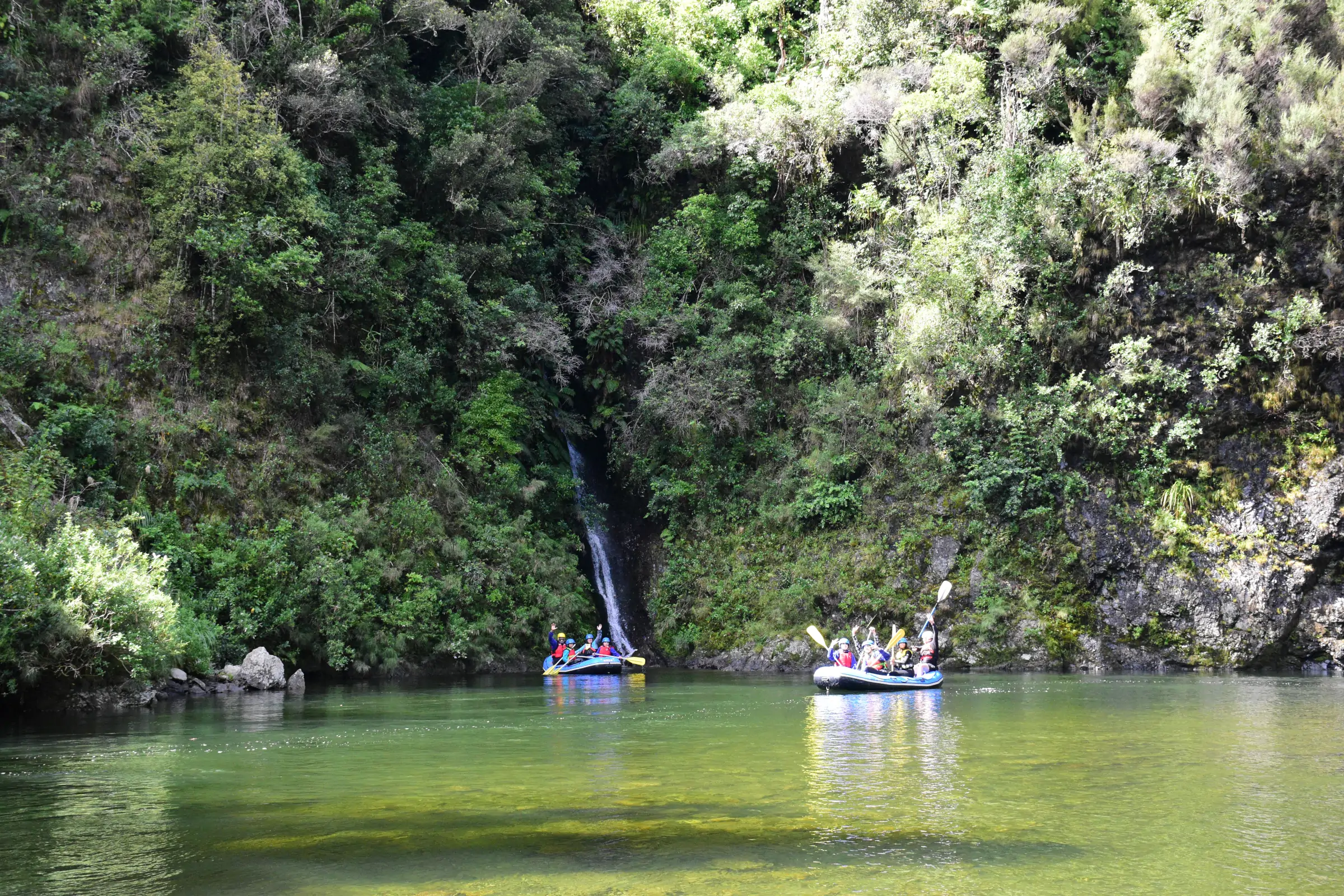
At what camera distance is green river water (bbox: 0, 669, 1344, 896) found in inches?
240

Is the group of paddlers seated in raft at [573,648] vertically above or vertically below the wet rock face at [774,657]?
above

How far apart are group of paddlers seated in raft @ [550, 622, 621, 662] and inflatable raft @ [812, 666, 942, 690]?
659cm

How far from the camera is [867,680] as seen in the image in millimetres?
18672

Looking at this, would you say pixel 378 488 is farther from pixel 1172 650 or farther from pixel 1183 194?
pixel 1183 194

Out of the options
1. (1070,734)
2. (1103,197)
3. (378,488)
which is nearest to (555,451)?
(378,488)

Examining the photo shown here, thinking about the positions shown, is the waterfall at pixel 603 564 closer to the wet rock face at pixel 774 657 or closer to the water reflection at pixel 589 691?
the wet rock face at pixel 774 657

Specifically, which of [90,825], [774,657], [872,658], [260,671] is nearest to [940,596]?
[872,658]

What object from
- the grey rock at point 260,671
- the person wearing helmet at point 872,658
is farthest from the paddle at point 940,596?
the grey rock at point 260,671

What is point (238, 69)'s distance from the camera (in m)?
22.6

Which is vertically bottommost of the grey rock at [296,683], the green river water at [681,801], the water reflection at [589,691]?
the water reflection at [589,691]

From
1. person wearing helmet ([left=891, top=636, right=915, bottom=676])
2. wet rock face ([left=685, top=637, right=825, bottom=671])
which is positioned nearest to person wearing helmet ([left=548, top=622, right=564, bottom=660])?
wet rock face ([left=685, top=637, right=825, bottom=671])

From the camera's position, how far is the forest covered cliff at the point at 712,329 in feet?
70.5

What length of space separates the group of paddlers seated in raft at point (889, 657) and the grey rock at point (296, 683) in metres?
10.4

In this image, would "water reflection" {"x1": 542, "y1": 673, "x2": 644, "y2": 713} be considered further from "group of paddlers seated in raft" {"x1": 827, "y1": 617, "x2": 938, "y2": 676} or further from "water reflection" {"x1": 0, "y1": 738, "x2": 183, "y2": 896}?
"water reflection" {"x1": 0, "y1": 738, "x2": 183, "y2": 896}
